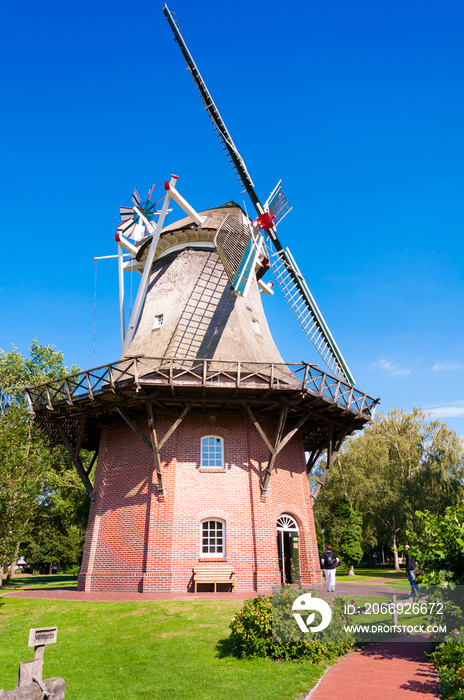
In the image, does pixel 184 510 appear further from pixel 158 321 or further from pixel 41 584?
pixel 41 584

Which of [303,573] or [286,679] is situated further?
[303,573]

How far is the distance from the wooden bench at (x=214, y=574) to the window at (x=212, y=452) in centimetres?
294

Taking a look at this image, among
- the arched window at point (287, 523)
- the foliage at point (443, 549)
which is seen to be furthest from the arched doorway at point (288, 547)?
the foliage at point (443, 549)

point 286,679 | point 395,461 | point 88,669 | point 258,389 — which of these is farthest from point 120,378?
point 395,461

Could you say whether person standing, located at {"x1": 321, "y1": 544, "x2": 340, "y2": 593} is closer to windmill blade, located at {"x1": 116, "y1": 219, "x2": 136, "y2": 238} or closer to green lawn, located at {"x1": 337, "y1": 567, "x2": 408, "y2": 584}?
green lawn, located at {"x1": 337, "y1": 567, "x2": 408, "y2": 584}

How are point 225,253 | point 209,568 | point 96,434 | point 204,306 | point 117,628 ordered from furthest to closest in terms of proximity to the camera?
1. point 96,434
2. point 204,306
3. point 225,253
4. point 209,568
5. point 117,628

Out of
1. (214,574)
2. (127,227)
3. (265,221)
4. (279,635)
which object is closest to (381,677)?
(279,635)

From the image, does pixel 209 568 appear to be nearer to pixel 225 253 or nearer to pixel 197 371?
pixel 197 371

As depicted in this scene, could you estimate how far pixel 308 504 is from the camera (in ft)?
55.4

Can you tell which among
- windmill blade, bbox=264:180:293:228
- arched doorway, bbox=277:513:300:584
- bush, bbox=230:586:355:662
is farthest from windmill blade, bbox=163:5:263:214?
bush, bbox=230:586:355:662

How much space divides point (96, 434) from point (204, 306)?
21.9ft

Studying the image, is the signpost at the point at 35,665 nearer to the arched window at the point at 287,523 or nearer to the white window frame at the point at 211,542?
the white window frame at the point at 211,542

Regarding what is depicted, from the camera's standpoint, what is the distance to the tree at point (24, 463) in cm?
1438

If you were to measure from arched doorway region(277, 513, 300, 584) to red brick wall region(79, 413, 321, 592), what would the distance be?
243 millimetres
